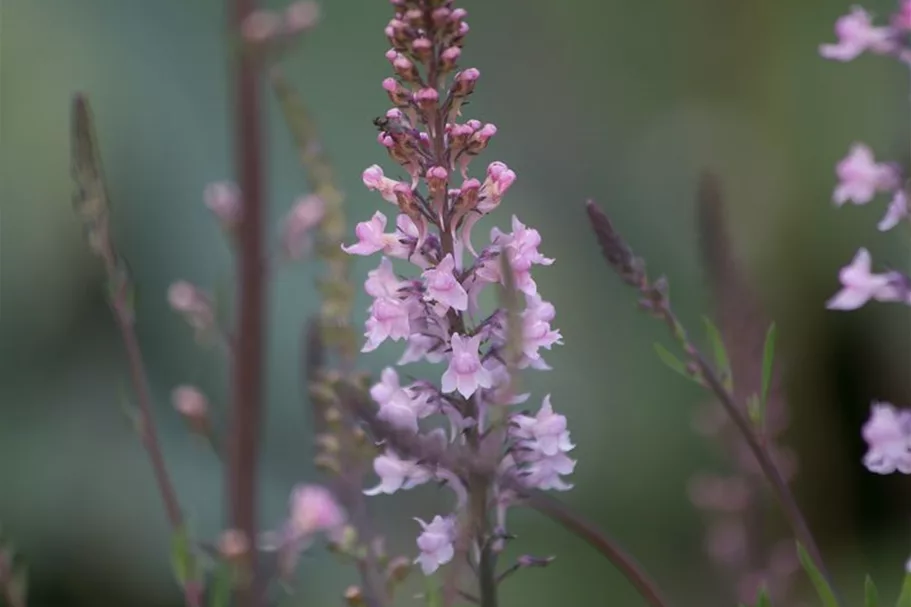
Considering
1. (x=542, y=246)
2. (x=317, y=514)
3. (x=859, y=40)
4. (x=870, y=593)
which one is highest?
(x=859, y=40)

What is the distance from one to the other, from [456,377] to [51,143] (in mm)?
1415

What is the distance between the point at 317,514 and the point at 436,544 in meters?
0.32

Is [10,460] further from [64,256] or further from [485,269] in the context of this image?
[485,269]

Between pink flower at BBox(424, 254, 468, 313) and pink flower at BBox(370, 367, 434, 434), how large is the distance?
0.05 metres

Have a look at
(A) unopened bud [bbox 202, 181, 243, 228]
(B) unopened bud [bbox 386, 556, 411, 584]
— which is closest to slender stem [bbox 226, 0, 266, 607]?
(A) unopened bud [bbox 202, 181, 243, 228]

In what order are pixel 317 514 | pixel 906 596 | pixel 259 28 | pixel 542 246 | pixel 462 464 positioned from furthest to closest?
1. pixel 542 246
2. pixel 259 28
3. pixel 317 514
4. pixel 906 596
5. pixel 462 464

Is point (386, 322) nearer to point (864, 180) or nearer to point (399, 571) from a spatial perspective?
point (399, 571)

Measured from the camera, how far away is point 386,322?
0.52 m

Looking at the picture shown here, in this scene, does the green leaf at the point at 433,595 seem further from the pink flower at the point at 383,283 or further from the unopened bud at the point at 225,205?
the unopened bud at the point at 225,205

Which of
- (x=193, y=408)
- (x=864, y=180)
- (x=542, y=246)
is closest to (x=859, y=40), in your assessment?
(x=864, y=180)

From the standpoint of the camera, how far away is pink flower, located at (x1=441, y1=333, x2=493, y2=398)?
491mm

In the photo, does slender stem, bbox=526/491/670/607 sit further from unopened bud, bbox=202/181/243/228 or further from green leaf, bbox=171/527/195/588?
unopened bud, bbox=202/181/243/228

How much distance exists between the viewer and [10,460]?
5.23 feet

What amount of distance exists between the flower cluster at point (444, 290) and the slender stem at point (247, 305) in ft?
0.85
